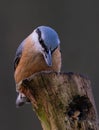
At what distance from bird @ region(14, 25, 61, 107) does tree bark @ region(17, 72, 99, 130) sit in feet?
2.43

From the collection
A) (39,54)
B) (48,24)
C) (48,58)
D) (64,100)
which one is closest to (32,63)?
(39,54)

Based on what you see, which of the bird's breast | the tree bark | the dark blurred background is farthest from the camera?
the dark blurred background

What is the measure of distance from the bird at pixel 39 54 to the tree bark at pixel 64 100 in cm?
74

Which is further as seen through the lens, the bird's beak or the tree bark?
the bird's beak

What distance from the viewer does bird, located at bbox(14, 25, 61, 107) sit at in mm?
4625

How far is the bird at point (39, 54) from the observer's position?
462 centimetres

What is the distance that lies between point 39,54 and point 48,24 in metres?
4.23

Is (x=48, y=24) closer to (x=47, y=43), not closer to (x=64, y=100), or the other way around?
(x=47, y=43)

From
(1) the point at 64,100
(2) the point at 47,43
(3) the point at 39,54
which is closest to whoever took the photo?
(1) the point at 64,100

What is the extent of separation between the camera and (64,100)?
3.80 meters

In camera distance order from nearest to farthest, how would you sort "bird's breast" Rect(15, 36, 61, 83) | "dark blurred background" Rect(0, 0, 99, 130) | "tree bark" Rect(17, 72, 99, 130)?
"tree bark" Rect(17, 72, 99, 130), "bird's breast" Rect(15, 36, 61, 83), "dark blurred background" Rect(0, 0, 99, 130)

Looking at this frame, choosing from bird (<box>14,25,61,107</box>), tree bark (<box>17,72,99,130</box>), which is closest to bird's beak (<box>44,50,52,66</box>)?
bird (<box>14,25,61,107</box>)

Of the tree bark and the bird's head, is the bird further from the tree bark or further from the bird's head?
the tree bark

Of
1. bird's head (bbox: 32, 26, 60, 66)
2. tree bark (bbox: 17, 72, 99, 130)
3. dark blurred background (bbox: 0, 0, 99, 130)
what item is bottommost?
dark blurred background (bbox: 0, 0, 99, 130)
